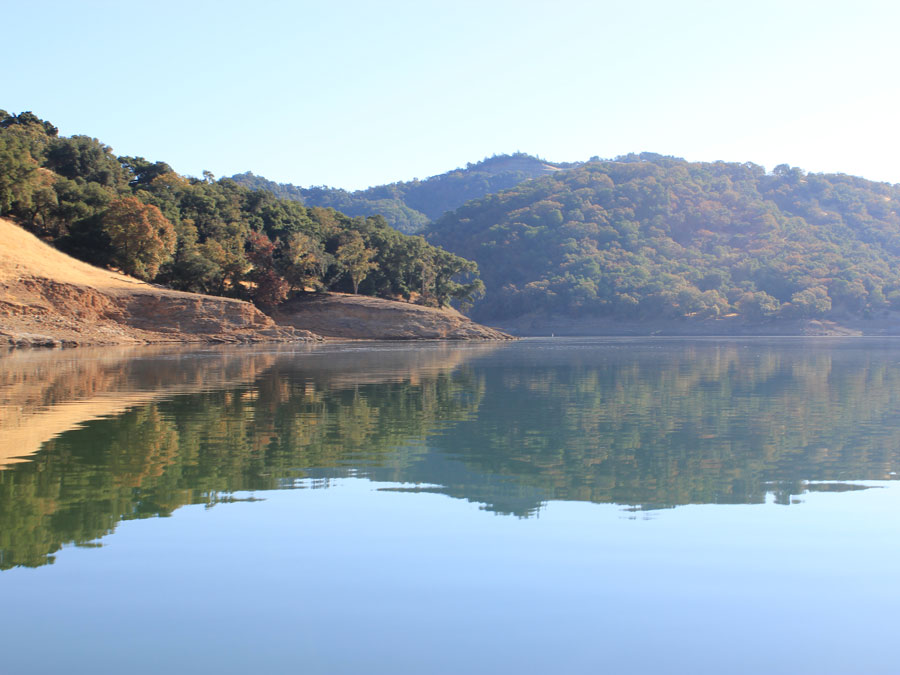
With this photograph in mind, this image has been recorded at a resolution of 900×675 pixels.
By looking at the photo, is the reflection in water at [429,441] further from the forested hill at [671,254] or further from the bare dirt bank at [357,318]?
the forested hill at [671,254]

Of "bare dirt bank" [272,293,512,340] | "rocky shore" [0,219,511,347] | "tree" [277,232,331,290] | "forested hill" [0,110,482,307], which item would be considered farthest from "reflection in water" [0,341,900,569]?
"tree" [277,232,331,290]

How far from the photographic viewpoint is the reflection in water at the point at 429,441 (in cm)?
1091

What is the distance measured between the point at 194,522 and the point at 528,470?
5.29 metres

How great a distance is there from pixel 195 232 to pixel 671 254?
12158 centimetres

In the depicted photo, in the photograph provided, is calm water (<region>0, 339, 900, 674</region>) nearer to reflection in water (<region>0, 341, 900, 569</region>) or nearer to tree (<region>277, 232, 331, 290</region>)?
reflection in water (<region>0, 341, 900, 569</region>)

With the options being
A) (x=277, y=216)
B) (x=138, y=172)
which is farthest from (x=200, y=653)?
(x=138, y=172)

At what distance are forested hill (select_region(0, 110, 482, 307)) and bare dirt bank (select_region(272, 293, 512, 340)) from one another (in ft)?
6.15

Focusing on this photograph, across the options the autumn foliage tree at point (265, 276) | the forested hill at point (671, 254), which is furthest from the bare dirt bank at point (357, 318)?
the forested hill at point (671, 254)

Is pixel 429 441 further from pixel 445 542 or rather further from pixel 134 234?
pixel 134 234

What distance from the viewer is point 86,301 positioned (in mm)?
57188

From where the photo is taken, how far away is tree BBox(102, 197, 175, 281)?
64.7 m


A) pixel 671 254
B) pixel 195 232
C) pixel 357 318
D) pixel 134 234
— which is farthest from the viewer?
pixel 671 254

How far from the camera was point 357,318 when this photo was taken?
7888cm

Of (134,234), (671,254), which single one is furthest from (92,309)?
(671,254)
